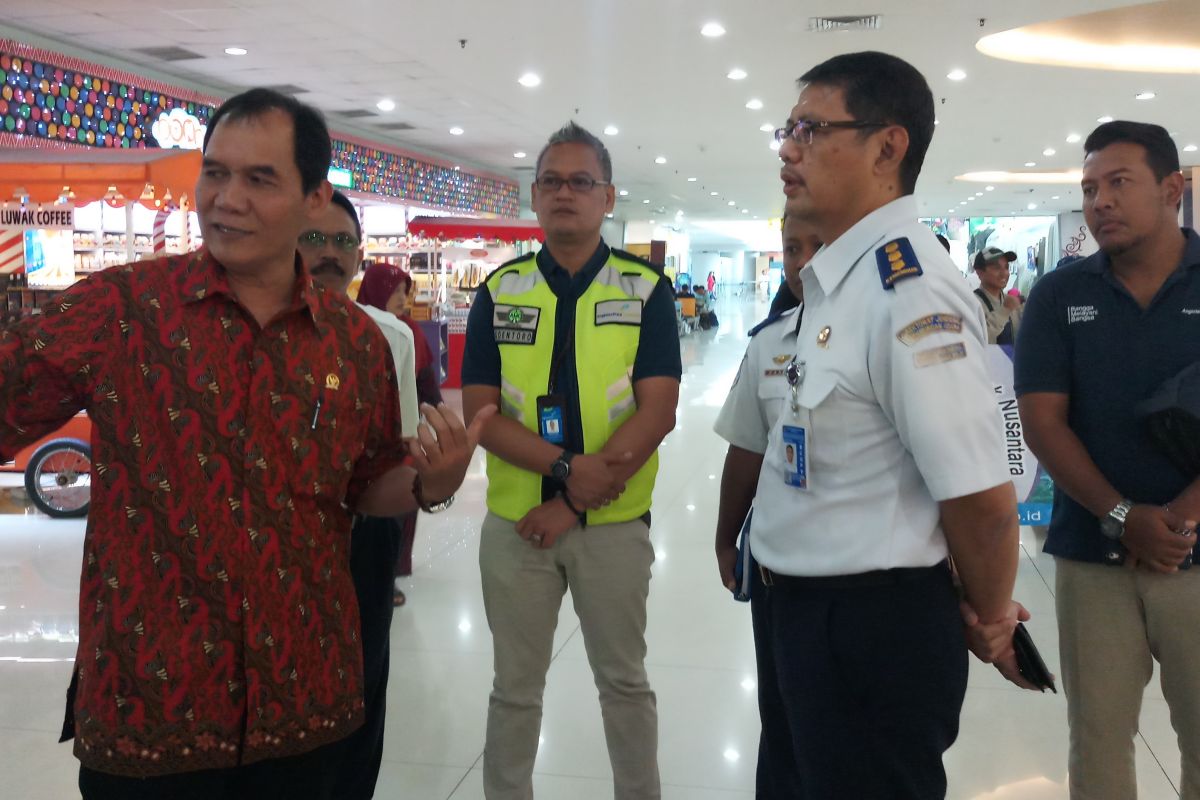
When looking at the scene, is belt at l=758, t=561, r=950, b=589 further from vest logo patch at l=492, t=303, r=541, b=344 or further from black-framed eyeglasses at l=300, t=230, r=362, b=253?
black-framed eyeglasses at l=300, t=230, r=362, b=253

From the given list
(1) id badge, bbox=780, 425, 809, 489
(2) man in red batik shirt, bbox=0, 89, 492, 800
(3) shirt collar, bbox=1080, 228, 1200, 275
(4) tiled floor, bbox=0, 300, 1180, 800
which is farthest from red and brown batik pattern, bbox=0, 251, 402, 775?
(3) shirt collar, bbox=1080, 228, 1200, 275

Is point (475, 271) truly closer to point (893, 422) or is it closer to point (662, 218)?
point (893, 422)

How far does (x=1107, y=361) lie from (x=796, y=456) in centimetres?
98

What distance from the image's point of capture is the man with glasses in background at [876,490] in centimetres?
136

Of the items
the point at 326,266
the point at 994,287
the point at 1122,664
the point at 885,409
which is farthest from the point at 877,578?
the point at 994,287

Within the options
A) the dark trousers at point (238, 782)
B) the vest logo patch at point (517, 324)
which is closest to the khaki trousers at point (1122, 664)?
the vest logo patch at point (517, 324)

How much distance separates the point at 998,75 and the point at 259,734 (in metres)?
11.5

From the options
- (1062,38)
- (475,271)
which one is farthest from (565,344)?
(475,271)

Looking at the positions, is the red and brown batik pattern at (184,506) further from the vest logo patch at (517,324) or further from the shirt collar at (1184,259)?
the shirt collar at (1184,259)

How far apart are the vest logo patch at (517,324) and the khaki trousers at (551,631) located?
44 cm

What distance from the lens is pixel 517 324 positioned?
228 centimetres

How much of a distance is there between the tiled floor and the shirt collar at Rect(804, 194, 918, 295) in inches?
68.4

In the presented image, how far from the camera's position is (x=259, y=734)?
1.36m

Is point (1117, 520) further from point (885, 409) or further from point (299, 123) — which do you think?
point (299, 123)
